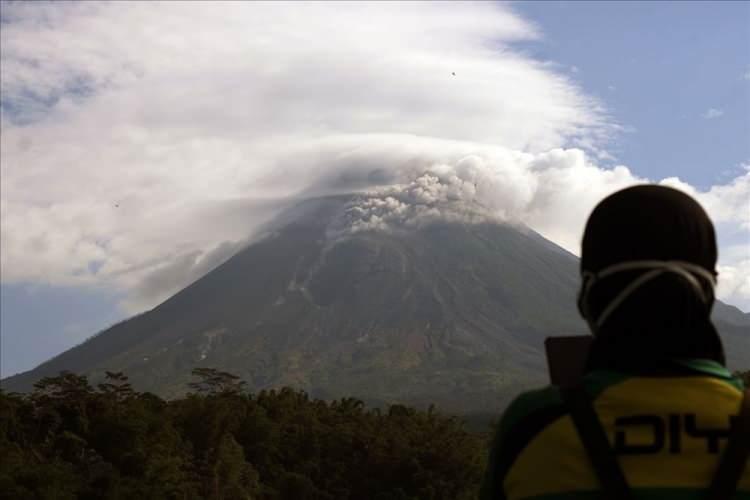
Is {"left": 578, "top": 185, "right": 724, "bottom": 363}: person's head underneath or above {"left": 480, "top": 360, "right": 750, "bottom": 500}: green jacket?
above

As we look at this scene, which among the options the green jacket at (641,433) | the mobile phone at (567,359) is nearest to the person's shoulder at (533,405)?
the green jacket at (641,433)

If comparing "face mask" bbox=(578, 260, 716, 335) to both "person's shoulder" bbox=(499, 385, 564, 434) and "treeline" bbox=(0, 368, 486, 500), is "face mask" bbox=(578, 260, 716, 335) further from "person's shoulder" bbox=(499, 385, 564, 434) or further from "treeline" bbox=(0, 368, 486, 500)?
"treeline" bbox=(0, 368, 486, 500)

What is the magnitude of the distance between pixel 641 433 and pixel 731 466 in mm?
181

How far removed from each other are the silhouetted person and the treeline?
20824 millimetres

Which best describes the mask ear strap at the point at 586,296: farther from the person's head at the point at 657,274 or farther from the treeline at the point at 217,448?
the treeline at the point at 217,448

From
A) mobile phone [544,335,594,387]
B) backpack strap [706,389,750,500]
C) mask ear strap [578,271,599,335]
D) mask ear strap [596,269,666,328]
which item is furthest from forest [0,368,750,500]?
backpack strap [706,389,750,500]

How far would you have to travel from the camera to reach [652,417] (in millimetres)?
2174

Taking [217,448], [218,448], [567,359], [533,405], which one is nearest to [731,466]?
[533,405]

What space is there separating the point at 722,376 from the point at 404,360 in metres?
165

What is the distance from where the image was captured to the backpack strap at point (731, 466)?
2.12m

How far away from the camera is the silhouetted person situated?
2150 mm

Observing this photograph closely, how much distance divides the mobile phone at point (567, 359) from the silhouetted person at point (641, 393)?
0.18 meters

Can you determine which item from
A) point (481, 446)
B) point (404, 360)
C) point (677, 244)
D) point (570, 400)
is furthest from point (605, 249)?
point (404, 360)

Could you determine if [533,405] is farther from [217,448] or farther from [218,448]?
[217,448]
